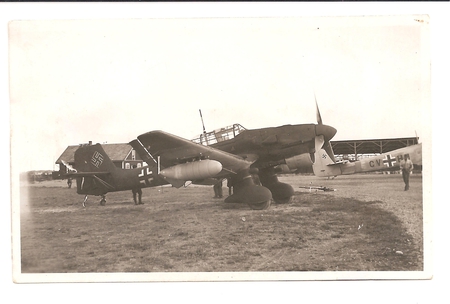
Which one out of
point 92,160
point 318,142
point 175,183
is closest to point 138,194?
point 175,183

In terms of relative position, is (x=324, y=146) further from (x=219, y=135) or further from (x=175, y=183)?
(x=175, y=183)

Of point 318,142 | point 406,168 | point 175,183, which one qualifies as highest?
point 318,142

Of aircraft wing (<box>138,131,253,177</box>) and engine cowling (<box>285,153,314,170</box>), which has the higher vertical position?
aircraft wing (<box>138,131,253,177</box>)

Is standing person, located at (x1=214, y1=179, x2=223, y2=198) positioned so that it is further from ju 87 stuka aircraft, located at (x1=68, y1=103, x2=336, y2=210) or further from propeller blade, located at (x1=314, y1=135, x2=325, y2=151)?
propeller blade, located at (x1=314, y1=135, x2=325, y2=151)

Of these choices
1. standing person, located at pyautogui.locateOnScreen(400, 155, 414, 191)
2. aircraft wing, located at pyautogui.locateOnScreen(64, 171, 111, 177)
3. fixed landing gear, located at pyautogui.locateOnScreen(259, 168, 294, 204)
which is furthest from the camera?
fixed landing gear, located at pyautogui.locateOnScreen(259, 168, 294, 204)

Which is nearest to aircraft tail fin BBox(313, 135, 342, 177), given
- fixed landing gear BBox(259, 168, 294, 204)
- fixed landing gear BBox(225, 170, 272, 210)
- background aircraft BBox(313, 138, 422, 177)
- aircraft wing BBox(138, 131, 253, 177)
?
background aircraft BBox(313, 138, 422, 177)

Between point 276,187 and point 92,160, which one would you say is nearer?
point 92,160
